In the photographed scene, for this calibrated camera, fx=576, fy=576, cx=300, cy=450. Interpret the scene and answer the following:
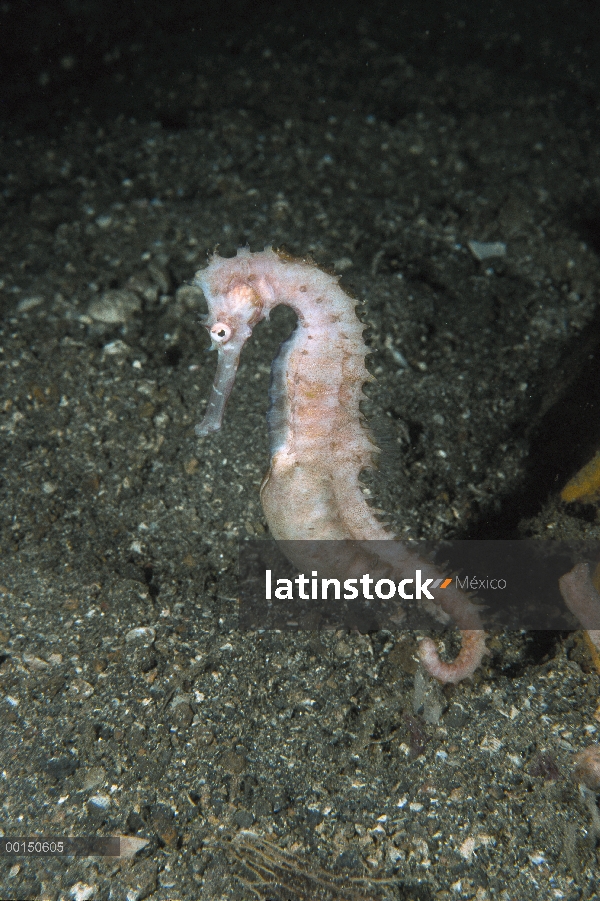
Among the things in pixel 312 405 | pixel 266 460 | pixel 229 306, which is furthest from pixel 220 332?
pixel 266 460

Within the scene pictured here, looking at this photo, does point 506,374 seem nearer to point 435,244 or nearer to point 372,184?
point 435,244

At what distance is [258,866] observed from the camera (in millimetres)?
1685

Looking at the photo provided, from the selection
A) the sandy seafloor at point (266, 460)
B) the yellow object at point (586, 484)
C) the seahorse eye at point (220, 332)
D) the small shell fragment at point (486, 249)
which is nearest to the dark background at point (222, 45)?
the sandy seafloor at point (266, 460)

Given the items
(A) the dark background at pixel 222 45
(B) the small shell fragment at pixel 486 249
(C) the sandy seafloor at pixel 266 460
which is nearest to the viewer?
(C) the sandy seafloor at pixel 266 460

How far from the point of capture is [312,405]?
2.05 metres

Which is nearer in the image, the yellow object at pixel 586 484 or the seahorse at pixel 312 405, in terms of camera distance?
the seahorse at pixel 312 405

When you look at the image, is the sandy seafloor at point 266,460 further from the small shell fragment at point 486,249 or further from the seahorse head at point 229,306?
the seahorse head at point 229,306

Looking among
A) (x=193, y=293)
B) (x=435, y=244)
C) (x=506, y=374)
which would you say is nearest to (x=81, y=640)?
(x=193, y=293)

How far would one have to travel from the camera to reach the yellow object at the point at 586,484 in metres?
2.51

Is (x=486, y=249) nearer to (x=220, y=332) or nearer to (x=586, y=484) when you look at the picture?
(x=586, y=484)

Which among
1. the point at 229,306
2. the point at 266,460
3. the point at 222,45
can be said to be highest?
the point at 229,306

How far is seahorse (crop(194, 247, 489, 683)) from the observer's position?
2008mm

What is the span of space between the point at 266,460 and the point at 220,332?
0.98 m

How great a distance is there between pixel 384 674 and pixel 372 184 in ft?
11.4
